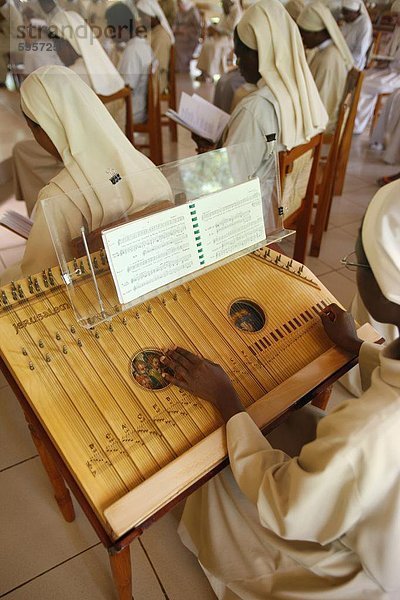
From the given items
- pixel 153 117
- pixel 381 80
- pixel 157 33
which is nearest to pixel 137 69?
pixel 153 117

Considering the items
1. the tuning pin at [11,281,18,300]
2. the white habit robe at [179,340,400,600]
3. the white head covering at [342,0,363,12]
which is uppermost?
the white head covering at [342,0,363,12]

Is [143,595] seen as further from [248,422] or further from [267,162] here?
[267,162]

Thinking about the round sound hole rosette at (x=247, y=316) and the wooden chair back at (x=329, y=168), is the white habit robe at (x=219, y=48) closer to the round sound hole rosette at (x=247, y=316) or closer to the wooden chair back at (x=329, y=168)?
the wooden chair back at (x=329, y=168)

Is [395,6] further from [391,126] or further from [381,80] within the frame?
[391,126]

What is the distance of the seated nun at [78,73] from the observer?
2857 mm

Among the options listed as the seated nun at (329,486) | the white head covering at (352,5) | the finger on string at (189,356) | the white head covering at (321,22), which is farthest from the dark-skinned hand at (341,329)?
the white head covering at (352,5)

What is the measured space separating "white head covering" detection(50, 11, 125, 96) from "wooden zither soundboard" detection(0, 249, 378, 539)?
8.45 ft

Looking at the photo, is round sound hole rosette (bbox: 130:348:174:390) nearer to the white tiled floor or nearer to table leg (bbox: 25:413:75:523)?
table leg (bbox: 25:413:75:523)

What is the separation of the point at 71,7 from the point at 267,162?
534 cm

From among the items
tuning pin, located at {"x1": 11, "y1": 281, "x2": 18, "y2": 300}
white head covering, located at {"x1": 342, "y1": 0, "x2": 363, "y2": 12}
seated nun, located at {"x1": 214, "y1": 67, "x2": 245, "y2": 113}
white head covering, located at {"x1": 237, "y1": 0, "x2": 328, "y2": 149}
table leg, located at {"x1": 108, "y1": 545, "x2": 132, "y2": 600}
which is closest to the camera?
table leg, located at {"x1": 108, "y1": 545, "x2": 132, "y2": 600}

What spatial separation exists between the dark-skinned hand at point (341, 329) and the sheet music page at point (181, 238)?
1.05 feet

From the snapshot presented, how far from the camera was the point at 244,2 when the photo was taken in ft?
20.9

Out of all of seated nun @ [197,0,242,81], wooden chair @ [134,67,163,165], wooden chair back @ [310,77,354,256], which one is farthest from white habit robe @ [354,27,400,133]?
seated nun @ [197,0,242,81]

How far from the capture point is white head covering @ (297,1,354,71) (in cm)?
303
